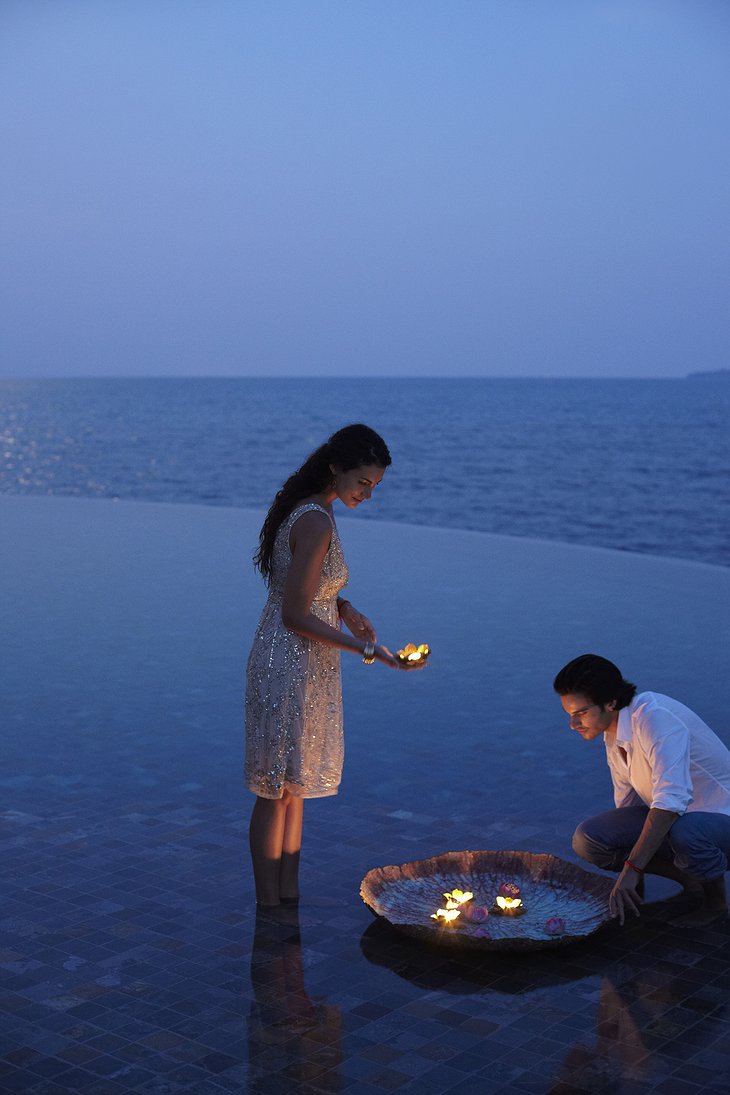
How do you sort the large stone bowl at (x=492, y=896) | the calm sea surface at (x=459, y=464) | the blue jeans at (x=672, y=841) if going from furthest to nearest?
the calm sea surface at (x=459, y=464) → the blue jeans at (x=672, y=841) → the large stone bowl at (x=492, y=896)

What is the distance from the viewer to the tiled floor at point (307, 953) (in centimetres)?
316

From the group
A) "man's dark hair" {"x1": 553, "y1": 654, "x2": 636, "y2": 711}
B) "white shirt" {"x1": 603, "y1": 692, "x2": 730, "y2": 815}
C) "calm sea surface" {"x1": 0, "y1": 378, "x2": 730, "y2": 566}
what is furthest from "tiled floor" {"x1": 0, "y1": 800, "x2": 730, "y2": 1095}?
"calm sea surface" {"x1": 0, "y1": 378, "x2": 730, "y2": 566}

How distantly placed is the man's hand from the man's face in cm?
42

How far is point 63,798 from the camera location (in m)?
5.16

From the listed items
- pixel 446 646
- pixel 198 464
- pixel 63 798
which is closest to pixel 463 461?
pixel 198 464

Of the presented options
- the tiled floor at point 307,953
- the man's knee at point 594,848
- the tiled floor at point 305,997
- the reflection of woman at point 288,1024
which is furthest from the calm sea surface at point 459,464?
the reflection of woman at point 288,1024

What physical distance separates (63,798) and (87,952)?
1.43 metres

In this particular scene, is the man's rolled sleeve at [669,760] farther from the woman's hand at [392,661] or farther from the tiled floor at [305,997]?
the woman's hand at [392,661]

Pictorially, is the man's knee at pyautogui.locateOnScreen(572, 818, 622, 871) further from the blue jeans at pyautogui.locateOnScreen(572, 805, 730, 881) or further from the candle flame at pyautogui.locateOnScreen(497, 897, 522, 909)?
the candle flame at pyautogui.locateOnScreen(497, 897, 522, 909)

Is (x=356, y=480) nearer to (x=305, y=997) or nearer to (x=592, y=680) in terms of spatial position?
(x=592, y=680)

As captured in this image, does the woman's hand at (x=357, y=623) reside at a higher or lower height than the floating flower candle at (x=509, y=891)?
higher

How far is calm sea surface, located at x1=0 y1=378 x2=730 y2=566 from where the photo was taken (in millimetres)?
29781

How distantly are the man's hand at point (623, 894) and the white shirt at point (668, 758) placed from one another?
0.79ft

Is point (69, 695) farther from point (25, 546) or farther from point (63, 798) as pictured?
point (25, 546)
